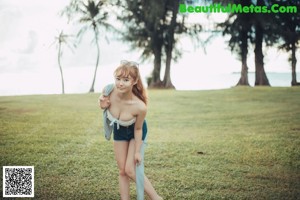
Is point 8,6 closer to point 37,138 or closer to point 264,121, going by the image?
point 37,138

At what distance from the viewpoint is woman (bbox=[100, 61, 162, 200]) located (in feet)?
8.18

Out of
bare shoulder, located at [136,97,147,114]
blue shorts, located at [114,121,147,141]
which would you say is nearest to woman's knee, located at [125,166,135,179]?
blue shorts, located at [114,121,147,141]

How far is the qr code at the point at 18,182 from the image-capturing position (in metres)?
2.99

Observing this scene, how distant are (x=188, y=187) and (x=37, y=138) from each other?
259cm

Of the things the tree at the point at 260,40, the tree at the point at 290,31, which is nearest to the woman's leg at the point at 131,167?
the tree at the point at 290,31

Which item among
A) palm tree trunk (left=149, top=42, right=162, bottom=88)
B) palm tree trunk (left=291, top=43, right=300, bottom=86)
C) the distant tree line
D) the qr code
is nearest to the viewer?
the qr code

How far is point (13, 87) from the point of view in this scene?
16.8ft

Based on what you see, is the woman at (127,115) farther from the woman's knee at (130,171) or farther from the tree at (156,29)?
the tree at (156,29)

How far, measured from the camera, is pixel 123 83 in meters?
2.47

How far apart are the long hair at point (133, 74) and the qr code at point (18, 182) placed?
4.13ft

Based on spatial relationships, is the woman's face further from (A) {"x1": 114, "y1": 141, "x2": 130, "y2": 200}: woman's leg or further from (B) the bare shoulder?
(A) {"x1": 114, "y1": 141, "x2": 130, "y2": 200}: woman's leg

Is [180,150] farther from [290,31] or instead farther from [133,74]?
[290,31]

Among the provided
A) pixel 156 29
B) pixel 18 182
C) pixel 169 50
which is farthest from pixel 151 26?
pixel 18 182

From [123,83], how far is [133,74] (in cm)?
10
